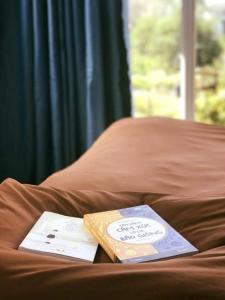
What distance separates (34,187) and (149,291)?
626 millimetres

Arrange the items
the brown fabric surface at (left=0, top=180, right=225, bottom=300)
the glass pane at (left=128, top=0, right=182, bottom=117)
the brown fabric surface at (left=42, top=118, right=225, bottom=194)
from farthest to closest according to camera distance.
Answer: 1. the glass pane at (left=128, top=0, right=182, bottom=117)
2. the brown fabric surface at (left=42, top=118, right=225, bottom=194)
3. the brown fabric surface at (left=0, top=180, right=225, bottom=300)

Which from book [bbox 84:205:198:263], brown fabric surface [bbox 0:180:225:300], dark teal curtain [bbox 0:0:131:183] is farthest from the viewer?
dark teal curtain [bbox 0:0:131:183]

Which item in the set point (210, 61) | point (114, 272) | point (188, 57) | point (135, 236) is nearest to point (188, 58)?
point (188, 57)

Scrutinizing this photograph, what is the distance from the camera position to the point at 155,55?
3033 mm

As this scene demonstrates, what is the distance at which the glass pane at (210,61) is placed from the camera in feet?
9.62

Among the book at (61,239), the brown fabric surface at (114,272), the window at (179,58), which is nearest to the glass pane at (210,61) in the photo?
the window at (179,58)

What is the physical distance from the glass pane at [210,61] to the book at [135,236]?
1970mm

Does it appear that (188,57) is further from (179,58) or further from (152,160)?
(152,160)

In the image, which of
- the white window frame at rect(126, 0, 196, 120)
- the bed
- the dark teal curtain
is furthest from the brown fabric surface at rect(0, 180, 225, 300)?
the white window frame at rect(126, 0, 196, 120)

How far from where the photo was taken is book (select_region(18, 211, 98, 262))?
1047mm

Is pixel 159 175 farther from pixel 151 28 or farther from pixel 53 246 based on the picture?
pixel 151 28

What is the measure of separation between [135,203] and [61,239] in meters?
0.31

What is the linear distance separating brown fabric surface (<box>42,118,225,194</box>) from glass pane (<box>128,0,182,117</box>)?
893 millimetres

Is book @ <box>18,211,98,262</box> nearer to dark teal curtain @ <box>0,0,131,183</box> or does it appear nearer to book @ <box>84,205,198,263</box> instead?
book @ <box>84,205,198,263</box>
